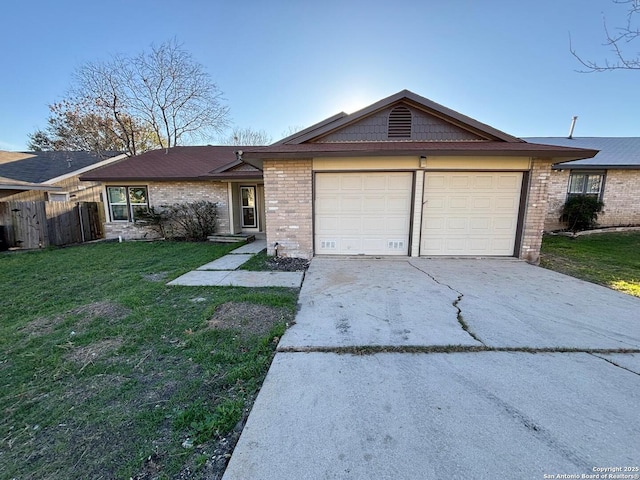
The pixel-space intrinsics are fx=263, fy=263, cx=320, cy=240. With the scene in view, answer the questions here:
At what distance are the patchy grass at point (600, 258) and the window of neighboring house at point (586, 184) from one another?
6.56 ft

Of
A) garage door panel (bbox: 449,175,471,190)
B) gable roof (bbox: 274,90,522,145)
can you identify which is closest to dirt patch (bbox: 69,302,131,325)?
gable roof (bbox: 274,90,522,145)

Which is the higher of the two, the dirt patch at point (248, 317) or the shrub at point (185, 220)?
the shrub at point (185, 220)

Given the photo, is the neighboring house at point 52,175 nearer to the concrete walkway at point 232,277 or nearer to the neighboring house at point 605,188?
the concrete walkway at point 232,277

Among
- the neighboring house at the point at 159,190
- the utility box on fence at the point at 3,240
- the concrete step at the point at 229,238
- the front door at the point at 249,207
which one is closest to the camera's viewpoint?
the utility box on fence at the point at 3,240

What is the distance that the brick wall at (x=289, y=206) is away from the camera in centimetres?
654

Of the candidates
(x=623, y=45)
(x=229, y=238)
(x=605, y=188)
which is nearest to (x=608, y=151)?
(x=605, y=188)

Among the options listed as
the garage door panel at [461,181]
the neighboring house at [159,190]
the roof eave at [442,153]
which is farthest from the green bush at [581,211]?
the neighboring house at [159,190]

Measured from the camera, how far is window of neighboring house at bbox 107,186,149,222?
36.7ft

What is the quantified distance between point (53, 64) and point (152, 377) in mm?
19973

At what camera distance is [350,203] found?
678 centimetres

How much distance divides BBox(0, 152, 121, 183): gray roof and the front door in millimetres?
8833

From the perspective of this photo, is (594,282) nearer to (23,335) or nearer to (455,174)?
(455,174)

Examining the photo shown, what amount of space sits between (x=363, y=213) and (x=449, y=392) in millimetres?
4980

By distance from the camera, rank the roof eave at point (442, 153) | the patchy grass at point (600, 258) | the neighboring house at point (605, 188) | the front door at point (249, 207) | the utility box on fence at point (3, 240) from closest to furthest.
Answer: the patchy grass at point (600, 258)
the roof eave at point (442, 153)
the utility box on fence at point (3, 240)
the neighboring house at point (605, 188)
the front door at point (249, 207)
